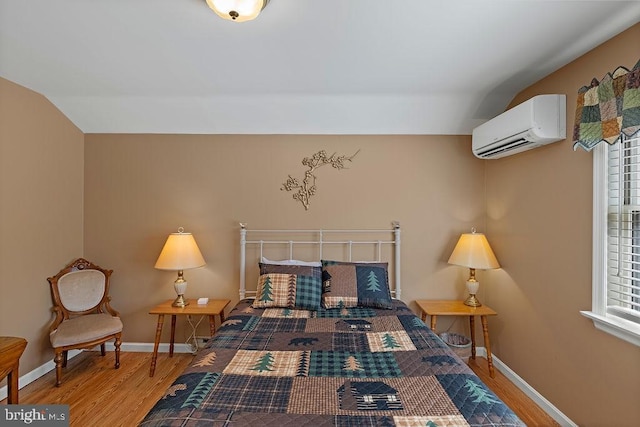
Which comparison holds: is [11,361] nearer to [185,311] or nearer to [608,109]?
[185,311]

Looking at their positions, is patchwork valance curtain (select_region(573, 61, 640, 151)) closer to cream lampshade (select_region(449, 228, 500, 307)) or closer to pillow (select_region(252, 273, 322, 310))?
cream lampshade (select_region(449, 228, 500, 307))

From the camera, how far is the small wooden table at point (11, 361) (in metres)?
1.85

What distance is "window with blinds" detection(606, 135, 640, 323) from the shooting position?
174cm

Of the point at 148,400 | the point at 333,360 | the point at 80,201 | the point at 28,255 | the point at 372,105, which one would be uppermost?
the point at 372,105

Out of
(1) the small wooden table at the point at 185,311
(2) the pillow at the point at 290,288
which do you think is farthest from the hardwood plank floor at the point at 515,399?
(1) the small wooden table at the point at 185,311

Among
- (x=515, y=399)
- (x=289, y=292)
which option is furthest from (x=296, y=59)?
(x=515, y=399)

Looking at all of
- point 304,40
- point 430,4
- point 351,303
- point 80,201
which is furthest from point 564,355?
point 80,201

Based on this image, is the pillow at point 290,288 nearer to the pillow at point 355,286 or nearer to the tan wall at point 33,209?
the pillow at point 355,286

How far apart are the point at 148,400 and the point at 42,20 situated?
253cm

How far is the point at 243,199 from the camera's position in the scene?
3146 mm

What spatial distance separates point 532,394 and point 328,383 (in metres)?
1.91

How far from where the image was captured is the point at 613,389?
1.76 m

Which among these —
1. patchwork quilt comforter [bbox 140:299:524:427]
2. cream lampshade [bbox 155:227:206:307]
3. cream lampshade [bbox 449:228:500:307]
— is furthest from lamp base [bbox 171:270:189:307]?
cream lampshade [bbox 449:228:500:307]

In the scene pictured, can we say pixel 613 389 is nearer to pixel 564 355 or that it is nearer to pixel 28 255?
pixel 564 355
